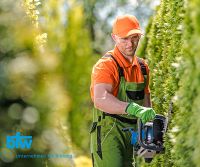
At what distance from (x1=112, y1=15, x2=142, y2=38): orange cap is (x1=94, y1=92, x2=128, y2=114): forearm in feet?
2.36

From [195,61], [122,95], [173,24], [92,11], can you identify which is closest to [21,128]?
[195,61]

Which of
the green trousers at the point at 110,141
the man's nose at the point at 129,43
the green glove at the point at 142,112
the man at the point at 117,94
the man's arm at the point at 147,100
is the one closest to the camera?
the green glove at the point at 142,112

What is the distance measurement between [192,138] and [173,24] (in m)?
2.55

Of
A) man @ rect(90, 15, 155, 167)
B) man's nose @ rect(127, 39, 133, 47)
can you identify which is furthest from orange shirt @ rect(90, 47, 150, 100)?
man's nose @ rect(127, 39, 133, 47)

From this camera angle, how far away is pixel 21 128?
3.31 m

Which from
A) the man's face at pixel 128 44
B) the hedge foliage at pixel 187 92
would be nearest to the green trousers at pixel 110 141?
the hedge foliage at pixel 187 92

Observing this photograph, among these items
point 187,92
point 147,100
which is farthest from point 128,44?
point 187,92

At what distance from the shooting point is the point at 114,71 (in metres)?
5.71

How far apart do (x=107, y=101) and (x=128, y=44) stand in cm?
74

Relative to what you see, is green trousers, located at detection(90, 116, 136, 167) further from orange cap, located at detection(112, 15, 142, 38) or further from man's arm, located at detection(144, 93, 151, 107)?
orange cap, located at detection(112, 15, 142, 38)

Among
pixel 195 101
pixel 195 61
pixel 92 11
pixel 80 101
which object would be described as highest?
pixel 92 11

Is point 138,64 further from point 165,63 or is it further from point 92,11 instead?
point 92,11

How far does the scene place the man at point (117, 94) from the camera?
557 centimetres

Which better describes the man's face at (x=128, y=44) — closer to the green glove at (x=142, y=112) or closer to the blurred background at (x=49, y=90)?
the blurred background at (x=49, y=90)
